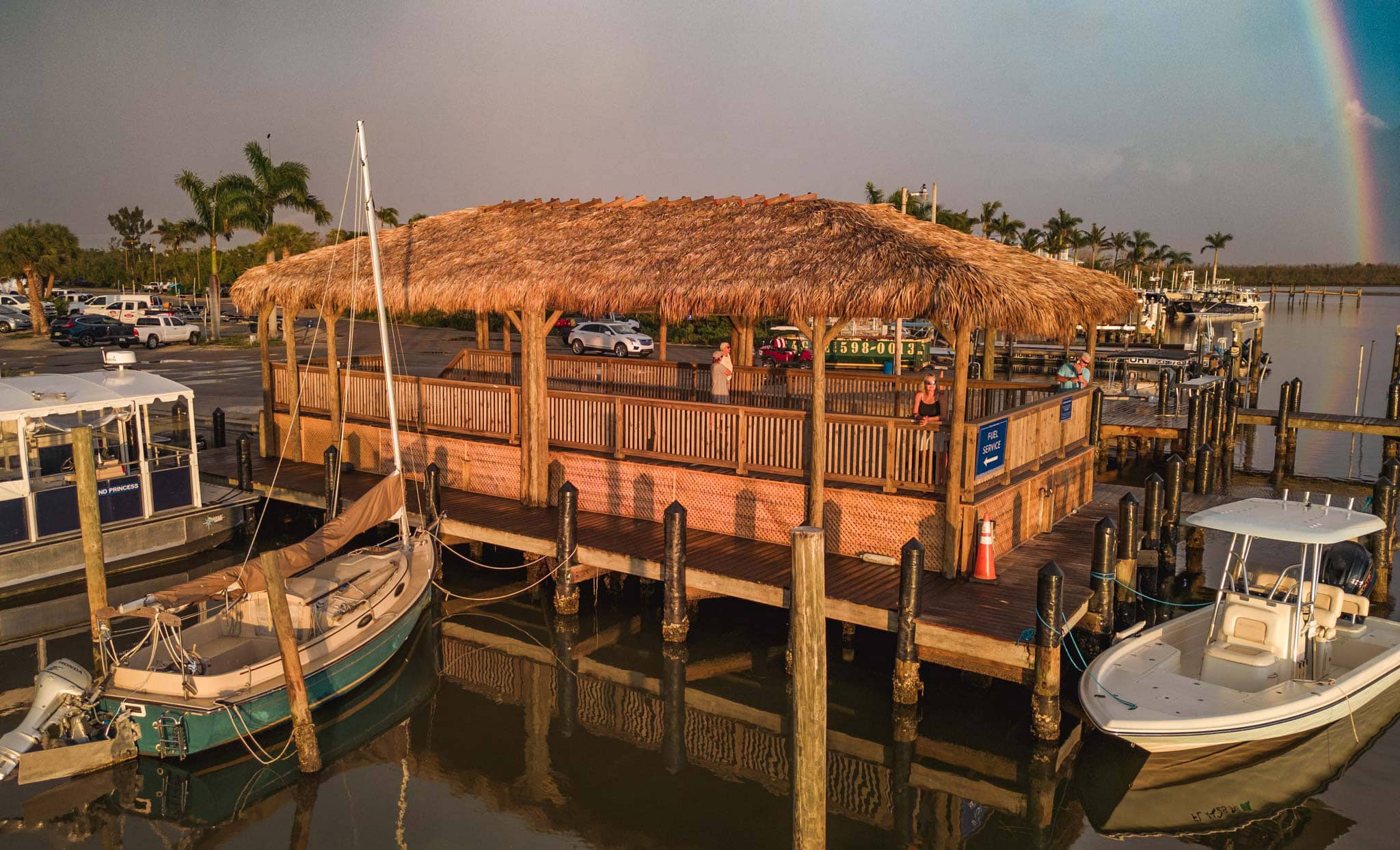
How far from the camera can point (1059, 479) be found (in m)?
15.8

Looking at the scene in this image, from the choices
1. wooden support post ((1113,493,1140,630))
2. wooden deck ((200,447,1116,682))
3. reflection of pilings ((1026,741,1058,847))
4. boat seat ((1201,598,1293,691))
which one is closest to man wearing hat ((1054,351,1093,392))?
wooden deck ((200,447,1116,682))

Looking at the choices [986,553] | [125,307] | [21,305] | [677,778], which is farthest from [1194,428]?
[21,305]

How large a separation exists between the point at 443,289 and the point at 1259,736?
45.1 ft

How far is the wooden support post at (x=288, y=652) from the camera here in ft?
33.4

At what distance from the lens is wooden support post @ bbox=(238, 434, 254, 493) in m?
18.9

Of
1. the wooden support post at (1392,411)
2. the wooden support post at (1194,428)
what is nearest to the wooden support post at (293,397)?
the wooden support post at (1194,428)

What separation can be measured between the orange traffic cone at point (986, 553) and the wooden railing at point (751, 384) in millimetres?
3138

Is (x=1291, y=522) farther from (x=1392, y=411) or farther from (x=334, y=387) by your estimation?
(x=1392, y=411)

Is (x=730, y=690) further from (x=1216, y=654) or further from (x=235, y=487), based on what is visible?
(x=235, y=487)

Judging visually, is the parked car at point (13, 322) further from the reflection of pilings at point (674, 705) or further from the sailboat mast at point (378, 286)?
the reflection of pilings at point (674, 705)

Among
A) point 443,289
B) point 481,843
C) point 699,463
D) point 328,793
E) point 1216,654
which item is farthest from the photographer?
point 443,289

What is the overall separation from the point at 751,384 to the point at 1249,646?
10.0 metres

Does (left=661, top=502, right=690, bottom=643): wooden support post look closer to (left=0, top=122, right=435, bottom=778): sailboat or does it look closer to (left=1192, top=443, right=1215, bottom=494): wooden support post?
(left=0, top=122, right=435, bottom=778): sailboat

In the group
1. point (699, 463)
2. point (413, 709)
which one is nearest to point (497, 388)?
point (699, 463)
